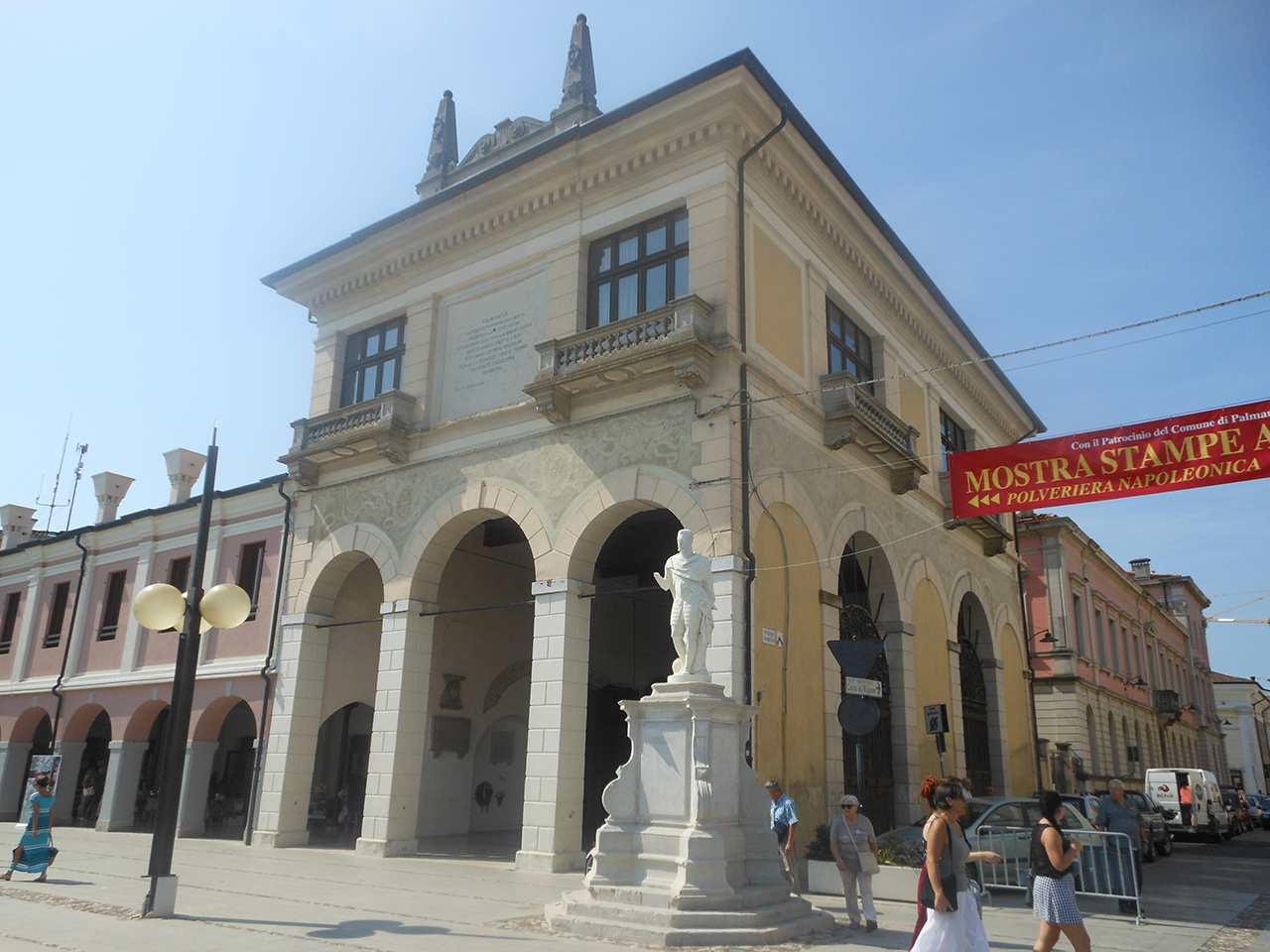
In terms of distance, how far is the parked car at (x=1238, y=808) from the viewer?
3453 cm

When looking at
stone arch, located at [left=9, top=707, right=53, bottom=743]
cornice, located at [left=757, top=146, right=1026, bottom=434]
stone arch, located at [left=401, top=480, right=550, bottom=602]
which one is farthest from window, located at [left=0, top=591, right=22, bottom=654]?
cornice, located at [left=757, top=146, right=1026, bottom=434]

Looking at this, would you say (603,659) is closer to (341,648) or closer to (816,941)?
(341,648)

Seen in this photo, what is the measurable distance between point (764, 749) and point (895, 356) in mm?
11700

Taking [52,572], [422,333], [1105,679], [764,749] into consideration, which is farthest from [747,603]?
[1105,679]

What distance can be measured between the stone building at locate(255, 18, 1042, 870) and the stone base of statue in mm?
3754

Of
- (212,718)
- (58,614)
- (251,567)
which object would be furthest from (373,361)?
(58,614)

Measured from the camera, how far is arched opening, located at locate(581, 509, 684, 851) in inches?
928

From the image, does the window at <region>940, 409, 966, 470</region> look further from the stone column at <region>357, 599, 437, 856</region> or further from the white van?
the stone column at <region>357, 599, 437, 856</region>

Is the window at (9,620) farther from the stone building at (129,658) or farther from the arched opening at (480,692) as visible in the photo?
the arched opening at (480,692)

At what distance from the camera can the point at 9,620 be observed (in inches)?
1233

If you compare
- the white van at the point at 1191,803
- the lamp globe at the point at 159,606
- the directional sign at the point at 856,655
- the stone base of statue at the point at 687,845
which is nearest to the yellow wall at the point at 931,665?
the directional sign at the point at 856,655

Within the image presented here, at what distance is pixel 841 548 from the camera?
1834cm

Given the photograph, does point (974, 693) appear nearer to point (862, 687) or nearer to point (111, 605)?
point (862, 687)

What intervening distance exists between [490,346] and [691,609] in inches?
399
